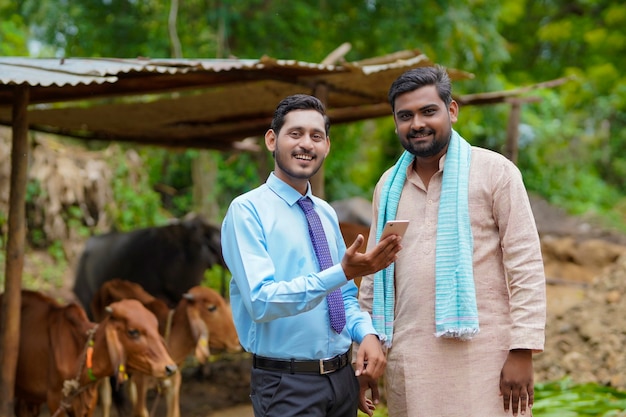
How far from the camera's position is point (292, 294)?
2.96 meters

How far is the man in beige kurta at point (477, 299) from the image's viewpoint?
10.3 feet

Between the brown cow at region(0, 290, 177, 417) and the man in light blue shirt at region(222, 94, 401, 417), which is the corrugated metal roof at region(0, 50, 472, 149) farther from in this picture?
the man in light blue shirt at region(222, 94, 401, 417)

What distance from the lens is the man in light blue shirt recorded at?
9.82 ft

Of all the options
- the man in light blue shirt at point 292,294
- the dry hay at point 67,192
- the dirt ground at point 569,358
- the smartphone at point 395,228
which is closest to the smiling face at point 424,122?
the man in light blue shirt at point 292,294

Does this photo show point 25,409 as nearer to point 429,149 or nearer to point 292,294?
point 292,294

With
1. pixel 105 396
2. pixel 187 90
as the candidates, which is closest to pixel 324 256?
pixel 105 396

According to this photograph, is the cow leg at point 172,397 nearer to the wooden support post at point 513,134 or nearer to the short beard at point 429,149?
the short beard at point 429,149

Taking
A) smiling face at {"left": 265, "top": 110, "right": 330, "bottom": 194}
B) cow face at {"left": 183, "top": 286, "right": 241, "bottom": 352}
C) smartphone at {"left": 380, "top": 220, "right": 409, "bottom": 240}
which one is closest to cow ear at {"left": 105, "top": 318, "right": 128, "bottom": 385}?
cow face at {"left": 183, "top": 286, "right": 241, "bottom": 352}

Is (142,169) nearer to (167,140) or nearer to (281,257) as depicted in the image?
(167,140)

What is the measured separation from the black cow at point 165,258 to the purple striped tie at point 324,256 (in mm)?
6142

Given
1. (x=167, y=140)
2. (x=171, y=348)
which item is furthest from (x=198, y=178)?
(x=171, y=348)

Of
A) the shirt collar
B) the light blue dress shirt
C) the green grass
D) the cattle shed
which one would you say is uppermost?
the cattle shed

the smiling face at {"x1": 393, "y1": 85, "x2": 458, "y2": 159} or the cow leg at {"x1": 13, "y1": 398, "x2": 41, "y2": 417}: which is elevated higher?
the smiling face at {"x1": 393, "y1": 85, "x2": 458, "y2": 159}

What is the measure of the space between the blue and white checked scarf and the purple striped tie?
18 cm
